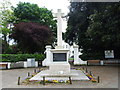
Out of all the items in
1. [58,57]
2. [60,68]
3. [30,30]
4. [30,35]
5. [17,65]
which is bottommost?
[17,65]

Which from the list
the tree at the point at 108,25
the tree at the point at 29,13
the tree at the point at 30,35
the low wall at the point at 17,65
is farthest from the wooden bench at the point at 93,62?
the tree at the point at 29,13

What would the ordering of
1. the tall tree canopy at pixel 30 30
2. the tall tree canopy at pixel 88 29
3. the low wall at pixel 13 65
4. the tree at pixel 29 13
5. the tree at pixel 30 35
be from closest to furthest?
the tall tree canopy at pixel 88 29
the low wall at pixel 13 65
the tree at pixel 30 35
the tall tree canopy at pixel 30 30
the tree at pixel 29 13

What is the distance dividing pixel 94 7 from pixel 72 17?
477 cm

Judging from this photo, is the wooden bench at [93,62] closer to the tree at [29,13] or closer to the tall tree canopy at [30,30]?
the tall tree canopy at [30,30]

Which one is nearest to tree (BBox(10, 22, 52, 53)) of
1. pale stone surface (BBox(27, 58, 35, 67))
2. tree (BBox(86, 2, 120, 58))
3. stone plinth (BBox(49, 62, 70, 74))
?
pale stone surface (BBox(27, 58, 35, 67))

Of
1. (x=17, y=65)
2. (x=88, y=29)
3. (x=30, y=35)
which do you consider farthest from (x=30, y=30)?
(x=88, y=29)

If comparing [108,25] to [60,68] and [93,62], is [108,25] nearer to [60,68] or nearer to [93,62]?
[93,62]

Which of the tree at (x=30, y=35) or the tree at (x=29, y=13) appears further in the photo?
the tree at (x=29, y=13)

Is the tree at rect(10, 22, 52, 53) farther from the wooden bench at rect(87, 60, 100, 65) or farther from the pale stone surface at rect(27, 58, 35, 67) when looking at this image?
the wooden bench at rect(87, 60, 100, 65)

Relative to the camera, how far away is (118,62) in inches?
922

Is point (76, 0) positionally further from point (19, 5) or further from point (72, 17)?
point (19, 5)

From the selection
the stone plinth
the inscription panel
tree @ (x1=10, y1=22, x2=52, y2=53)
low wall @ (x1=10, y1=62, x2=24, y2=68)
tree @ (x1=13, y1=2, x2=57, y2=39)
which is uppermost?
tree @ (x1=13, y1=2, x2=57, y2=39)

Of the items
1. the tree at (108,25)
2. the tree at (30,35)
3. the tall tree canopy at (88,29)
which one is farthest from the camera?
the tree at (30,35)

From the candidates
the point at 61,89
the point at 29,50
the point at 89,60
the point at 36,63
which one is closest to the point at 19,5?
the point at 29,50
